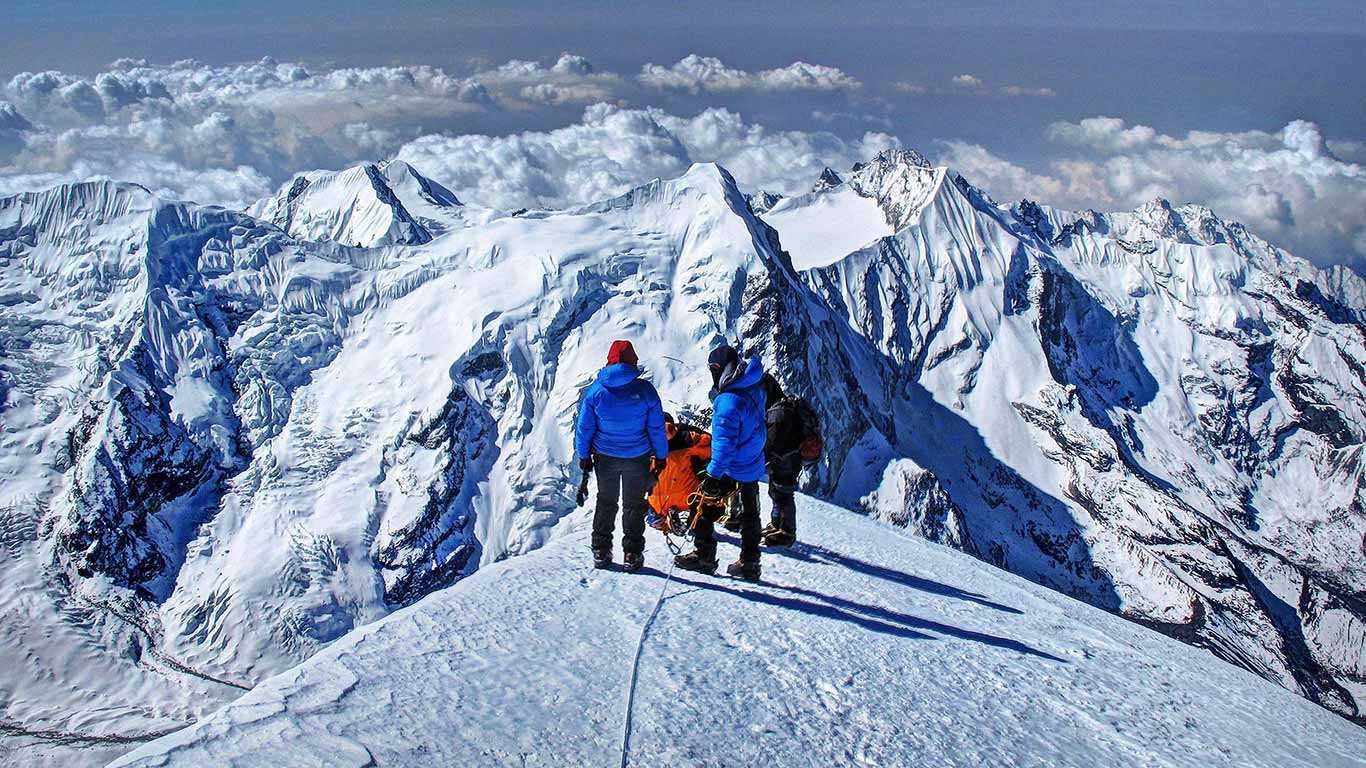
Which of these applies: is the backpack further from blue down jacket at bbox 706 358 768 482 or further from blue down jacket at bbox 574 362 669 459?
blue down jacket at bbox 574 362 669 459

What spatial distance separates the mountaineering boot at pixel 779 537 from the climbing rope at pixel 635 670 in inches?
104

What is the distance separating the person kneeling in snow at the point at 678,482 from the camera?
15273mm

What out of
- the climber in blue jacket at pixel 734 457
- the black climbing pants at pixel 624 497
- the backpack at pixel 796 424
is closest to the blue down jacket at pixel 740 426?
the climber in blue jacket at pixel 734 457

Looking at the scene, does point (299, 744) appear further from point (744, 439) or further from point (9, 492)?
point (9, 492)

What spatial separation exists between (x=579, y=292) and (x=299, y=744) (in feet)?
590

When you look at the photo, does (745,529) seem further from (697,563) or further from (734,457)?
(734,457)

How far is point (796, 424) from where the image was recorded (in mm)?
14359

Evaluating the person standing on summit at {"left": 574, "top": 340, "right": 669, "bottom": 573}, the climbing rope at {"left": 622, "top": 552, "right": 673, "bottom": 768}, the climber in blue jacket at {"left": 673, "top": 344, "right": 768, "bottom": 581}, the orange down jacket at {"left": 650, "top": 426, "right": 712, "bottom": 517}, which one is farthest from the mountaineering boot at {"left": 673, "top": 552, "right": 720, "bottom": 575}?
the orange down jacket at {"left": 650, "top": 426, "right": 712, "bottom": 517}

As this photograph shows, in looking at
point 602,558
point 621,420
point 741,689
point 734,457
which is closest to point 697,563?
point 602,558

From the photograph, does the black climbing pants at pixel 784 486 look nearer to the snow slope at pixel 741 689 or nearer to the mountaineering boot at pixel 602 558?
the snow slope at pixel 741 689

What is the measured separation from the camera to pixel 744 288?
18888cm

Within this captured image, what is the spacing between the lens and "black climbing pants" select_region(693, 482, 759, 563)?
13.4 metres

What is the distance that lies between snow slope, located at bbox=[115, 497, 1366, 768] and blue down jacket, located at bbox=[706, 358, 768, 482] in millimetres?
1825

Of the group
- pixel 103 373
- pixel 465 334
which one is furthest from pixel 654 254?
pixel 103 373
